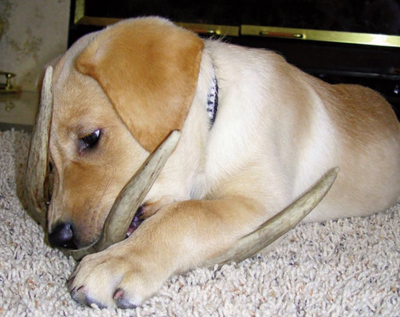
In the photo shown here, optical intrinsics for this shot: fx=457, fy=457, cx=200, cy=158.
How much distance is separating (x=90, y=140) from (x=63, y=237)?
1.05ft

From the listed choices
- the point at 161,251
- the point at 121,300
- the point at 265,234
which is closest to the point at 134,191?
the point at 161,251

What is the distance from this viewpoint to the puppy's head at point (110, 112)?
4.54ft

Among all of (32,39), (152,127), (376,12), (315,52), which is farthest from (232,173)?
(32,39)

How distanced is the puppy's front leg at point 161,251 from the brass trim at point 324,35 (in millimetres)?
3471

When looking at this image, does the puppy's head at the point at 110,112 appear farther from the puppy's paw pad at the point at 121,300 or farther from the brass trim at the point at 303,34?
the brass trim at the point at 303,34

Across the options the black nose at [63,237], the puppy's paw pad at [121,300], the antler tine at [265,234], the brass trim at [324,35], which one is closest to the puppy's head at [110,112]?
the black nose at [63,237]

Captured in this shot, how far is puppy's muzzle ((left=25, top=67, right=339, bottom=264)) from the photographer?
1316 mm

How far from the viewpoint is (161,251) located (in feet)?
4.29

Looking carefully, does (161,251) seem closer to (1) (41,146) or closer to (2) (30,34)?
(1) (41,146)

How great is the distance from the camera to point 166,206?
146 cm

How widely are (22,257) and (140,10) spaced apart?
424 centimetres

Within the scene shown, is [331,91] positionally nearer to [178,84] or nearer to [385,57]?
[178,84]

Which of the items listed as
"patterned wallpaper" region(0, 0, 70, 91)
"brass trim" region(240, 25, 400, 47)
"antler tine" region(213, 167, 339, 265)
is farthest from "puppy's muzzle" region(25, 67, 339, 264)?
"patterned wallpaper" region(0, 0, 70, 91)

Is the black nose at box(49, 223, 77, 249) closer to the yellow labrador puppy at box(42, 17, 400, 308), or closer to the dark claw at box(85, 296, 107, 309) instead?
the yellow labrador puppy at box(42, 17, 400, 308)
